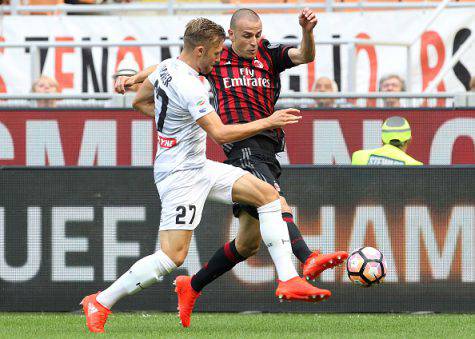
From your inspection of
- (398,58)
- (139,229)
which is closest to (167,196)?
(139,229)

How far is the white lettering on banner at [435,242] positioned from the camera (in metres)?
9.63

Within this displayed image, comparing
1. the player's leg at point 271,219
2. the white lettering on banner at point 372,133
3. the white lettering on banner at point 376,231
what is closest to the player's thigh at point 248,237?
the player's leg at point 271,219

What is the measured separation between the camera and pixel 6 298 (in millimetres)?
9875

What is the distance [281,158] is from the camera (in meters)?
12.0

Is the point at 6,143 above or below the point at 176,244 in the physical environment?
above

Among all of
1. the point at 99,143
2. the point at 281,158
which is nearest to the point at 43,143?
the point at 99,143

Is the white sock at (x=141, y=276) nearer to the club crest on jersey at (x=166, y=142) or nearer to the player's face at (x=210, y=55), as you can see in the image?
the club crest on jersey at (x=166, y=142)

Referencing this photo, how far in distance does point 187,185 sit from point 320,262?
102cm

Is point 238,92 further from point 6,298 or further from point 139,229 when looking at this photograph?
point 6,298

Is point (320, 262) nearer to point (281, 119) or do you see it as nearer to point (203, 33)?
point (281, 119)

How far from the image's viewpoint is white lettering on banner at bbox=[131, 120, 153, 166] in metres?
12.2

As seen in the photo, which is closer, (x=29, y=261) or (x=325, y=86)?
→ (x=29, y=261)

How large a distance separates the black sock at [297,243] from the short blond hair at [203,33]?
1484 mm

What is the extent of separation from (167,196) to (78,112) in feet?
14.6
